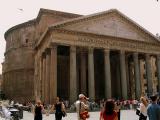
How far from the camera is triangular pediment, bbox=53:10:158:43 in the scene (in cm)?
3209

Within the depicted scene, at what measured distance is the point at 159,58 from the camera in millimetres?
37906

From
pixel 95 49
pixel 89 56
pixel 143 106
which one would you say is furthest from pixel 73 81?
pixel 143 106

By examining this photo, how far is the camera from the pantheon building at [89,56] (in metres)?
30.7

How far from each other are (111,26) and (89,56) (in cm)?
545

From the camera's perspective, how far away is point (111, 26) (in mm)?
34688

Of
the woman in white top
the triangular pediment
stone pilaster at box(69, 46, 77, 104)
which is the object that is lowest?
the woman in white top

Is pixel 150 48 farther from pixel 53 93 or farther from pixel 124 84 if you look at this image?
pixel 53 93

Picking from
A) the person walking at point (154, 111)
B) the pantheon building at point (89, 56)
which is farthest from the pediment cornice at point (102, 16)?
the person walking at point (154, 111)

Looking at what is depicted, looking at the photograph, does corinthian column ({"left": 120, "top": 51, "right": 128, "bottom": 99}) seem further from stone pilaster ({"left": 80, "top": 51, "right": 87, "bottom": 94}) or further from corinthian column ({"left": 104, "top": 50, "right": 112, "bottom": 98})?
stone pilaster ({"left": 80, "top": 51, "right": 87, "bottom": 94})

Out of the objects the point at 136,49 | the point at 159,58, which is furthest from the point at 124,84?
the point at 159,58

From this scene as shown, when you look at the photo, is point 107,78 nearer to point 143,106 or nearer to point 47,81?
point 47,81

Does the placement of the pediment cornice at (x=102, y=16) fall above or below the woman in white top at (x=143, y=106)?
above

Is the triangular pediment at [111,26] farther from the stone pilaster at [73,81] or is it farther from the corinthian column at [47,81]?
the corinthian column at [47,81]

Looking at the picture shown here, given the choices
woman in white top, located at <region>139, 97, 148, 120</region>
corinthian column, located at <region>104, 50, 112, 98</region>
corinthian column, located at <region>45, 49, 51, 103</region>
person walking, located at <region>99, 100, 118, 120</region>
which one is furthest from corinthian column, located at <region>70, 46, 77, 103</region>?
person walking, located at <region>99, 100, 118, 120</region>
